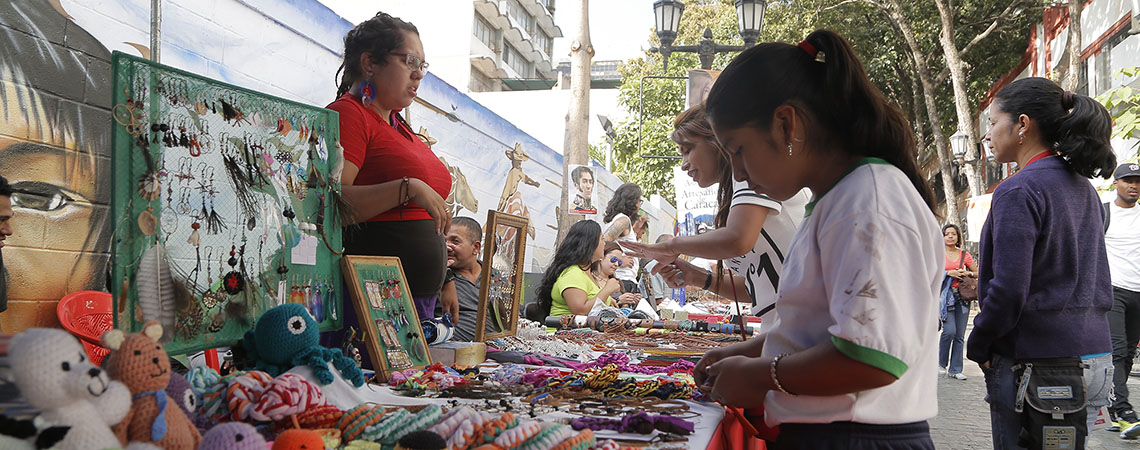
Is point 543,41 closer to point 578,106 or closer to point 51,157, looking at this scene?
point 578,106

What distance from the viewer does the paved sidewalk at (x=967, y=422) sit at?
496 cm

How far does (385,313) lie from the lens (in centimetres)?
213

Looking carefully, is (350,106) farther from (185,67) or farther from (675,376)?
(185,67)

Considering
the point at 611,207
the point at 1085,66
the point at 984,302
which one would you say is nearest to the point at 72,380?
the point at 984,302

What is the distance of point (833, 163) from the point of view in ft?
4.38

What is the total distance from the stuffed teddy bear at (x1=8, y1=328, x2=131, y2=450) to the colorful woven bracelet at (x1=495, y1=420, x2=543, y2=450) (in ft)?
1.78

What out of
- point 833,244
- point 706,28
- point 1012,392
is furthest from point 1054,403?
point 706,28

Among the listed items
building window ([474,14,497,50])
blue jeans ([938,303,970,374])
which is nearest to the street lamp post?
blue jeans ([938,303,970,374])

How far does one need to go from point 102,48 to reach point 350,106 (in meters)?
1.41

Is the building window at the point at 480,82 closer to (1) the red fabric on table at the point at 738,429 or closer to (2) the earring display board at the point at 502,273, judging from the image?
(2) the earring display board at the point at 502,273

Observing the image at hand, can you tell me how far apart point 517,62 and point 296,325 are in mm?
42968

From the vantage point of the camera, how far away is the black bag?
2.38m

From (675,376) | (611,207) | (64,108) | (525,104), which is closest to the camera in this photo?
(675,376)

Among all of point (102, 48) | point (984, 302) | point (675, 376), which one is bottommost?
point (675, 376)
